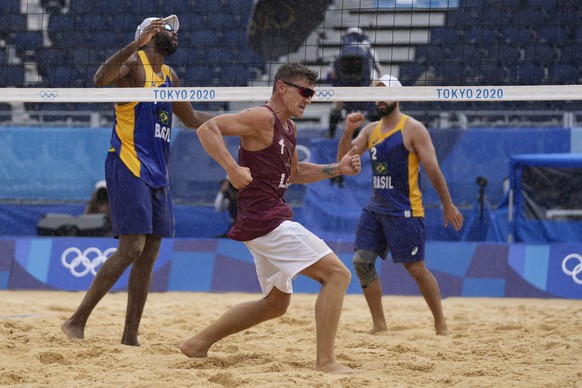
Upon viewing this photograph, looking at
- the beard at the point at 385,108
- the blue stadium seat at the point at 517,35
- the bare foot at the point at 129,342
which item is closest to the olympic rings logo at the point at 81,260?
the beard at the point at 385,108

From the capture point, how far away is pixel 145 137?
5832 millimetres

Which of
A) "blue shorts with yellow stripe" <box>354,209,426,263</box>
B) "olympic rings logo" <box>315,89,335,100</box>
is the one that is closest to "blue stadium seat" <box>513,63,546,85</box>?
"blue shorts with yellow stripe" <box>354,209,426,263</box>

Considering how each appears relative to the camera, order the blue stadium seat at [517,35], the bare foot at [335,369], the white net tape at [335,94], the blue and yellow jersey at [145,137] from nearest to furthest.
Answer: the bare foot at [335,369] < the blue and yellow jersey at [145,137] < the white net tape at [335,94] < the blue stadium seat at [517,35]

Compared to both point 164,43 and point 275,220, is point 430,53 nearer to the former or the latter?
point 164,43

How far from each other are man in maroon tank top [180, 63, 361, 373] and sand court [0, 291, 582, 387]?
24 centimetres

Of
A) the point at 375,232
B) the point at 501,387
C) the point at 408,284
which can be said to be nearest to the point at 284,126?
the point at 501,387

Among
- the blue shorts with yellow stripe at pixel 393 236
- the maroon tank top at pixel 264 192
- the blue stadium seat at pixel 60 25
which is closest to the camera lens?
the maroon tank top at pixel 264 192

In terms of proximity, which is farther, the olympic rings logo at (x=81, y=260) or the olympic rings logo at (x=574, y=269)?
the olympic rings logo at (x=81, y=260)

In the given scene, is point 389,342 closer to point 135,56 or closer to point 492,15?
point 135,56

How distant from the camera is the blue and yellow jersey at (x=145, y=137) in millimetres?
5758

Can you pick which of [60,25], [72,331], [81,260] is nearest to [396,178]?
[72,331]

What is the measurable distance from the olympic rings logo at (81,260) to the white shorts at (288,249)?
19.4 feet

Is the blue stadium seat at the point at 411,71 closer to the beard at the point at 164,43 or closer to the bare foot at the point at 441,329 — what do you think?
the bare foot at the point at 441,329

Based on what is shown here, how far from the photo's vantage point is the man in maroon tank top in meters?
4.76
